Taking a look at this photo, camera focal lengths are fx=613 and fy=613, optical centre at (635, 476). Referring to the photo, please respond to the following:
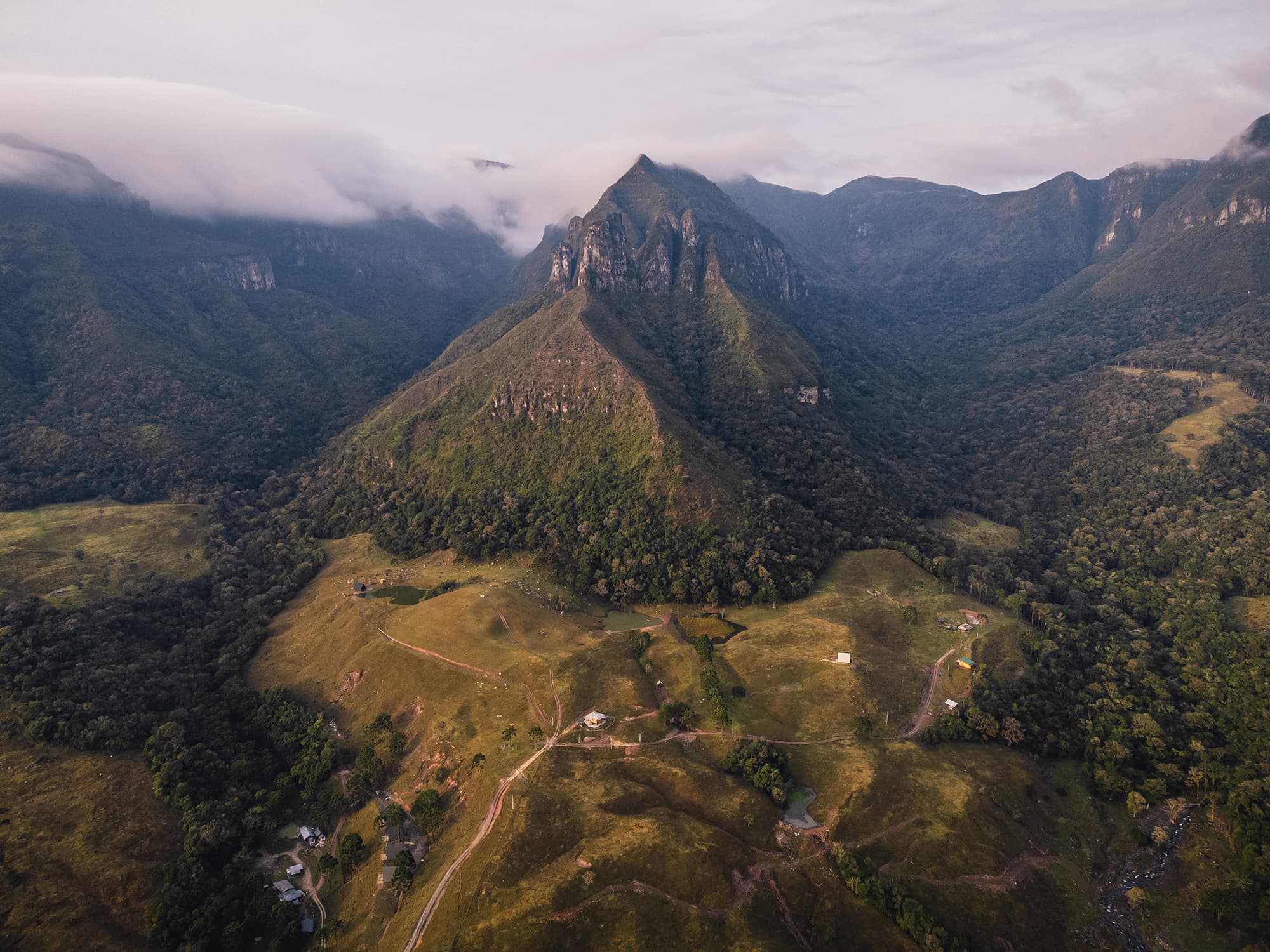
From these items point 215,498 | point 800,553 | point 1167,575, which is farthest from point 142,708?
point 1167,575

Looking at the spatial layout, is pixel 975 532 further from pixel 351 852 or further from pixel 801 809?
pixel 351 852

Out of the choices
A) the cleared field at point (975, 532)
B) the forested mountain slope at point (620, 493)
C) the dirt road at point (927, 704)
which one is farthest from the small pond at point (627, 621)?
the cleared field at point (975, 532)

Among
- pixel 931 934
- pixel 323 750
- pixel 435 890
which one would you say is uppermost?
pixel 931 934

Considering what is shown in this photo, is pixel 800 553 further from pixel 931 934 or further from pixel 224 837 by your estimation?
pixel 224 837

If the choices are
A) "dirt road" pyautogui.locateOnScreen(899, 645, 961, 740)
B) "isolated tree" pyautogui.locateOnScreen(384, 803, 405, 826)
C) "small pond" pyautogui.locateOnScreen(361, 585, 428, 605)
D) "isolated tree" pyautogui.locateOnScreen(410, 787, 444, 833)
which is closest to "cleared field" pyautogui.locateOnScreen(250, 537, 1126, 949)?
"dirt road" pyautogui.locateOnScreen(899, 645, 961, 740)

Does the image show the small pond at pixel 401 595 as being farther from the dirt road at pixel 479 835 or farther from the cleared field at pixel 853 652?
the cleared field at pixel 853 652

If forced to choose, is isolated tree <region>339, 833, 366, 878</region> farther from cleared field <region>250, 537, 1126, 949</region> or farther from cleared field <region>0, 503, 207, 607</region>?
cleared field <region>0, 503, 207, 607</region>

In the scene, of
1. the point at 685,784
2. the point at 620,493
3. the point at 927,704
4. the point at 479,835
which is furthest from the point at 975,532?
the point at 479,835
